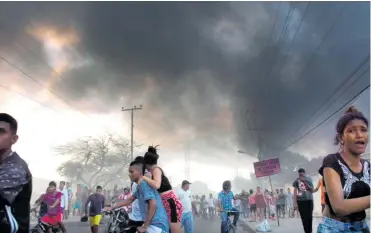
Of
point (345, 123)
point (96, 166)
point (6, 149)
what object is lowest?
point (6, 149)

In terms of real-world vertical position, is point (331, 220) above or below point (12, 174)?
below

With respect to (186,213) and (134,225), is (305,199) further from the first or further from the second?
(134,225)

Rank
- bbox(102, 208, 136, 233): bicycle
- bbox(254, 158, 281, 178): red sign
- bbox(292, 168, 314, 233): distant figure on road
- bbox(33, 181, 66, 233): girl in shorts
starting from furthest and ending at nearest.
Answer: bbox(254, 158, 281, 178): red sign
bbox(33, 181, 66, 233): girl in shorts
bbox(292, 168, 314, 233): distant figure on road
bbox(102, 208, 136, 233): bicycle

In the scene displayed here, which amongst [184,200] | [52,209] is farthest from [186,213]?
[52,209]

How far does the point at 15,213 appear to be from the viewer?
63.4 inches

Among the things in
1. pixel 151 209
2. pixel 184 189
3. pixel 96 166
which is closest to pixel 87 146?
pixel 96 166

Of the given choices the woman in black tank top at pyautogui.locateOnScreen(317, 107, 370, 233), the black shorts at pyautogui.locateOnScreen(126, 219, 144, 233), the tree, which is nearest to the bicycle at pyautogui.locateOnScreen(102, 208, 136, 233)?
the black shorts at pyautogui.locateOnScreen(126, 219, 144, 233)

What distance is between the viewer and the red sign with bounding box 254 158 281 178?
1330 cm

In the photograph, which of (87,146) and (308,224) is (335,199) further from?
(87,146)

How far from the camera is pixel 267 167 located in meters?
13.5

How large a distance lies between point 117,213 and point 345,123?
17.5 feet

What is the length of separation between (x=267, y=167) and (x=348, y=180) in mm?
11841

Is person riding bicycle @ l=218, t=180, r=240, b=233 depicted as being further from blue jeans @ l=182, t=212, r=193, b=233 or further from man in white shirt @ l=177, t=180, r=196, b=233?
blue jeans @ l=182, t=212, r=193, b=233

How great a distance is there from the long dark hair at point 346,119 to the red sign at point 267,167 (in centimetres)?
1138
